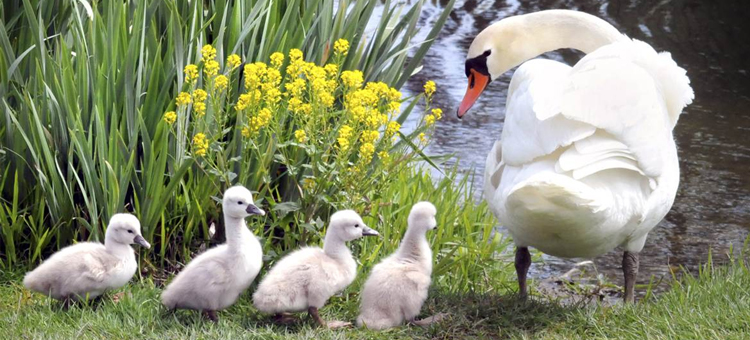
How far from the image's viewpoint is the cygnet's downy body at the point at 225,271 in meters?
4.40

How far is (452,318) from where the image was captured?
182 inches

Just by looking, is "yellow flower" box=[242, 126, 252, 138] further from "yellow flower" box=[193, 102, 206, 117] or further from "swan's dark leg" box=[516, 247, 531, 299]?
"swan's dark leg" box=[516, 247, 531, 299]

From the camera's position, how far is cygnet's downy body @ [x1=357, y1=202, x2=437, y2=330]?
4504mm

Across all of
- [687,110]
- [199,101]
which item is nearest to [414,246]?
[199,101]

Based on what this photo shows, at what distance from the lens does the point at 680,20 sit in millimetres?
11180

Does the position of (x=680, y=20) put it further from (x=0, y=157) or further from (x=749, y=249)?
(x=0, y=157)

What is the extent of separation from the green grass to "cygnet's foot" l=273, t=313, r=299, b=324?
4cm

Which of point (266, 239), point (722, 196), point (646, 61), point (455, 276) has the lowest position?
point (722, 196)

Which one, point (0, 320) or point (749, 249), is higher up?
point (0, 320)

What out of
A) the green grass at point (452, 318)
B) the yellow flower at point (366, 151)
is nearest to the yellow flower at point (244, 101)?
the yellow flower at point (366, 151)

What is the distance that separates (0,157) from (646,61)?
282 cm

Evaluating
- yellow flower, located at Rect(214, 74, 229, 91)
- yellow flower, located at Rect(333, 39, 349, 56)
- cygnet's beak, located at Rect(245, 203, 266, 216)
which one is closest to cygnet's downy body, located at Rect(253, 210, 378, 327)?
cygnet's beak, located at Rect(245, 203, 266, 216)

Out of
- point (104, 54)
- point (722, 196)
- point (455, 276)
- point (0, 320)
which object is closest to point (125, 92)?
point (104, 54)

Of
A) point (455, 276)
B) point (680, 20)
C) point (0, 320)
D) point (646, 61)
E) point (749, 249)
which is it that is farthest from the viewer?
point (680, 20)
